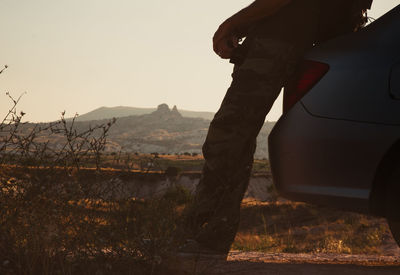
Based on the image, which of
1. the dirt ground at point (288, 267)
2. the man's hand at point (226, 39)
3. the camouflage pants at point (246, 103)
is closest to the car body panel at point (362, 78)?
the camouflage pants at point (246, 103)

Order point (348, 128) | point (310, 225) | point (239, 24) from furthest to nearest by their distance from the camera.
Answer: point (310, 225), point (239, 24), point (348, 128)

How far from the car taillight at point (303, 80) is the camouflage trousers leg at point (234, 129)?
0.36 ft

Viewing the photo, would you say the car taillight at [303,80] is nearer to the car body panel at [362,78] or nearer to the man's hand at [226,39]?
the car body panel at [362,78]

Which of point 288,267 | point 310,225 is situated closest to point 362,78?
point 288,267

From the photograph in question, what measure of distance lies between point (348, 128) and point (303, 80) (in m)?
0.48

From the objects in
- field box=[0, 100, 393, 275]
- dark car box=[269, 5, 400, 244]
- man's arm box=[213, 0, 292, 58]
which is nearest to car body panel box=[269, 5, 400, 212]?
dark car box=[269, 5, 400, 244]

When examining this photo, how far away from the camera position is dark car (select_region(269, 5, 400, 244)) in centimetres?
275

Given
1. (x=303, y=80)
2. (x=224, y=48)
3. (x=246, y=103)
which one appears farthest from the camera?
(x=224, y=48)

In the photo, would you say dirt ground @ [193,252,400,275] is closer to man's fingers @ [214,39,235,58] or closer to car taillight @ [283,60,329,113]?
car taillight @ [283,60,329,113]

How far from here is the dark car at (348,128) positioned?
9.02ft

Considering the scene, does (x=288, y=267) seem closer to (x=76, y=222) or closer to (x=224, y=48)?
(x=76, y=222)

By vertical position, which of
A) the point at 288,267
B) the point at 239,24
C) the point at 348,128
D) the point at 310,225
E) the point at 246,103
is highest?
the point at 239,24

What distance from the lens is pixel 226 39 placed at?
3.63m

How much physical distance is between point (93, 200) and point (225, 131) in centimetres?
104
